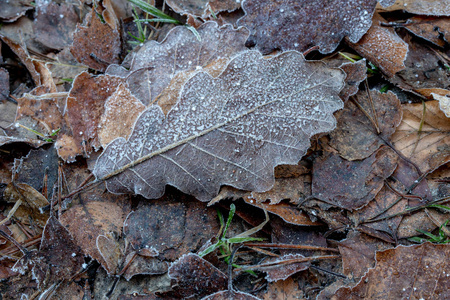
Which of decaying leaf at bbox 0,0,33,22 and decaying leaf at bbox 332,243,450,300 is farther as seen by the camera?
decaying leaf at bbox 0,0,33,22

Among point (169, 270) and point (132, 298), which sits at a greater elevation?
point (169, 270)

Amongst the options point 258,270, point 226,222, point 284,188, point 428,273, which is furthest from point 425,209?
point 226,222

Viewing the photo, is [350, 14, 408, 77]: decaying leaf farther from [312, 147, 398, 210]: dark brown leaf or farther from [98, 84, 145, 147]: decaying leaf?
[98, 84, 145, 147]: decaying leaf

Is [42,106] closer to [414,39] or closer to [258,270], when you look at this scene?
[258,270]

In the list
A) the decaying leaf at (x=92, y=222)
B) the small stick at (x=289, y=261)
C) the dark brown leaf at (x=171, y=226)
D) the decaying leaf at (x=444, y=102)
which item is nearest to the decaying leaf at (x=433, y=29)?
the decaying leaf at (x=444, y=102)

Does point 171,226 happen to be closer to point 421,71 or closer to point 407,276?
point 407,276

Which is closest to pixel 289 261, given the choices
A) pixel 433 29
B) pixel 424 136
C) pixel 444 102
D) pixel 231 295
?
pixel 231 295

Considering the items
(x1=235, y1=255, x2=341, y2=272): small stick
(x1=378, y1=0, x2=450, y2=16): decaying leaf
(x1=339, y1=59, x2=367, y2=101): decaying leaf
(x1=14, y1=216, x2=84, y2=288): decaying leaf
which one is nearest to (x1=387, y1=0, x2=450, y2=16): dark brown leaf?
(x1=378, y1=0, x2=450, y2=16): decaying leaf
